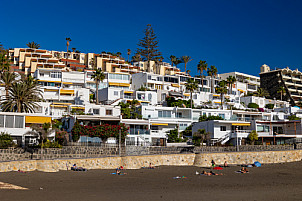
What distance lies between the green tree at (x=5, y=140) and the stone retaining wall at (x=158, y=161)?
3.58 metres

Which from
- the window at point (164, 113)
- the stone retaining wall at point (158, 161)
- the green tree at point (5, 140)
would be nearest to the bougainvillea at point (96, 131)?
the stone retaining wall at point (158, 161)

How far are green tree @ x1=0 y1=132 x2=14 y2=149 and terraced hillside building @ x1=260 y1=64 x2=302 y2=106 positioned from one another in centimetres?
9548

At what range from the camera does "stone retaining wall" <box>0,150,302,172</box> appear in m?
30.9

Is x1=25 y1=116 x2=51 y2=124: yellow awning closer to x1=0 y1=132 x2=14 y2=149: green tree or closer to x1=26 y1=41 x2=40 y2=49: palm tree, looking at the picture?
x1=0 y1=132 x2=14 y2=149: green tree

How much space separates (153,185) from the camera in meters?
25.6

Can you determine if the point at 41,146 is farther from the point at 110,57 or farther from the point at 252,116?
the point at 110,57

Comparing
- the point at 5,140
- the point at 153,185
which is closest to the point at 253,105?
the point at 5,140

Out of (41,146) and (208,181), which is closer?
(208,181)

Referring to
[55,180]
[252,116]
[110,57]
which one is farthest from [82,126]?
[110,57]

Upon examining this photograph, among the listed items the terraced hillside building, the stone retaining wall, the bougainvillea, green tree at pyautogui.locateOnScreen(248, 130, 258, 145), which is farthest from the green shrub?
the bougainvillea

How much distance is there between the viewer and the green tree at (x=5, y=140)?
32522 millimetres

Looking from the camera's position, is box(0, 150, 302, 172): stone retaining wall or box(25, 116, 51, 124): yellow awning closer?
box(0, 150, 302, 172): stone retaining wall

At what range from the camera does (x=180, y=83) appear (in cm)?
9231

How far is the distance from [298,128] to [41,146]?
38.5 m
